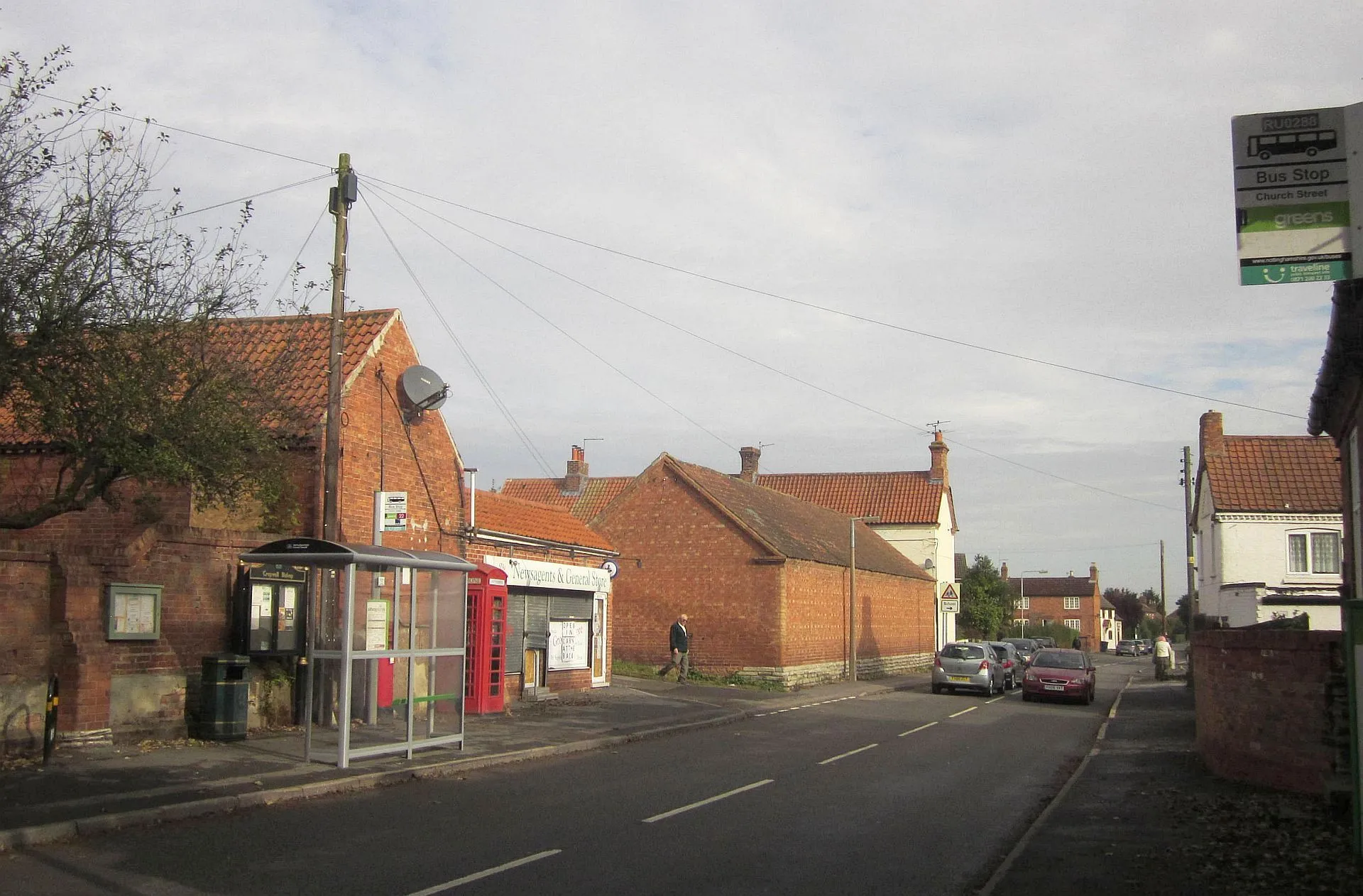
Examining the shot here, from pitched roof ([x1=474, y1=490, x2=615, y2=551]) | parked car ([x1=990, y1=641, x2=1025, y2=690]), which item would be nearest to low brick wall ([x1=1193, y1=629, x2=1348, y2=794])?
pitched roof ([x1=474, y1=490, x2=615, y2=551])

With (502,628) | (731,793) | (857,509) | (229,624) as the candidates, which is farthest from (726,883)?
(857,509)

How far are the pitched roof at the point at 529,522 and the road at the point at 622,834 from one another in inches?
295

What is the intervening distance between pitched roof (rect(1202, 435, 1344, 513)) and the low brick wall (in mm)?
24164

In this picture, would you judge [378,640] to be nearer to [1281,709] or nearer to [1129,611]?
[1281,709]

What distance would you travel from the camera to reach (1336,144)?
33.9ft

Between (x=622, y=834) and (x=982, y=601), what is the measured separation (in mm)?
57869

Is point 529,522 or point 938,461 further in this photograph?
point 938,461

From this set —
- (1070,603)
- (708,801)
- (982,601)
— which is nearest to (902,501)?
(982,601)

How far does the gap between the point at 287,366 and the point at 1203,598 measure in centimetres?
3663

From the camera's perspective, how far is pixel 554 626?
2588cm

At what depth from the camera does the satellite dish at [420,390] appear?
2011cm

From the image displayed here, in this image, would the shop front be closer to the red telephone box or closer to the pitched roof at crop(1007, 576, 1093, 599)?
the red telephone box

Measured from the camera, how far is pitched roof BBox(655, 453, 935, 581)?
119 ft

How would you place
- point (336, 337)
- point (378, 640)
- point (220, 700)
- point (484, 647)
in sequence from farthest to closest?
point (484, 647) < point (336, 337) < point (220, 700) < point (378, 640)
